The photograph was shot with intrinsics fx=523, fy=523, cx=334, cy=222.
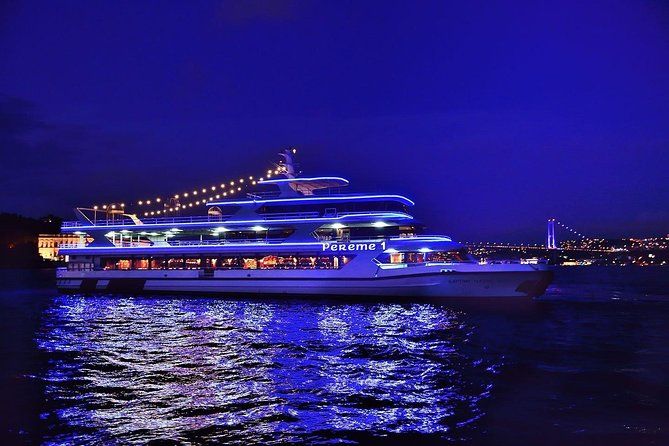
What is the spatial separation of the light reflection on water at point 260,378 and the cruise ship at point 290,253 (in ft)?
21.9

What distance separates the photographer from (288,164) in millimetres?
38156

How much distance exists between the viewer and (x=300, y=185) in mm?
37406

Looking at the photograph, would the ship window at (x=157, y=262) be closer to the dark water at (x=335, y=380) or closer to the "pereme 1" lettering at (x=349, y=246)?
the "pereme 1" lettering at (x=349, y=246)

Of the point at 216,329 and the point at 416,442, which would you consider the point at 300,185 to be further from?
the point at 416,442

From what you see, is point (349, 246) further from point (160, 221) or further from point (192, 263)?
point (160, 221)

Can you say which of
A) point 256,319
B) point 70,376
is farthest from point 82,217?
point 70,376

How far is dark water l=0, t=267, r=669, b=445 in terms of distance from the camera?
9.25 m

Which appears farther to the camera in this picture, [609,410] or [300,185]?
[300,185]

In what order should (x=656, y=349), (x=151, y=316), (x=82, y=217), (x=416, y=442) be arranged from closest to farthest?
(x=416, y=442), (x=656, y=349), (x=151, y=316), (x=82, y=217)

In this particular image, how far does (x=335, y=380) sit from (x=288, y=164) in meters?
26.9

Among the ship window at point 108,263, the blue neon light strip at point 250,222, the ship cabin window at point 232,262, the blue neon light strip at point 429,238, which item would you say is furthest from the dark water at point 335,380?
the ship window at point 108,263

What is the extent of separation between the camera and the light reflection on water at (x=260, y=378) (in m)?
9.44

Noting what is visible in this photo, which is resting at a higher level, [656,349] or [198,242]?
[198,242]

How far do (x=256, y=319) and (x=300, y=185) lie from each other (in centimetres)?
1505
